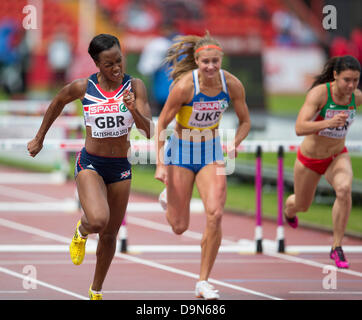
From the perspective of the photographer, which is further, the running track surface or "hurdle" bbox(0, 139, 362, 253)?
"hurdle" bbox(0, 139, 362, 253)

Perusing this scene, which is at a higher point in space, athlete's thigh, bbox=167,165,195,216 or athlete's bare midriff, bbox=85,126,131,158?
athlete's bare midriff, bbox=85,126,131,158

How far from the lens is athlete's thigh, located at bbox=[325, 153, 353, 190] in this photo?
975cm

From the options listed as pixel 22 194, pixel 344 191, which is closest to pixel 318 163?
pixel 344 191

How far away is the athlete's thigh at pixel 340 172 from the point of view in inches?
384

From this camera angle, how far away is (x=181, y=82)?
28.4 feet

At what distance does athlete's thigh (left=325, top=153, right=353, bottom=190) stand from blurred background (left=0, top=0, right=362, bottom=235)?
946 cm

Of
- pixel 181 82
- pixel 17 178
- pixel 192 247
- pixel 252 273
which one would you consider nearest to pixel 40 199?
pixel 17 178

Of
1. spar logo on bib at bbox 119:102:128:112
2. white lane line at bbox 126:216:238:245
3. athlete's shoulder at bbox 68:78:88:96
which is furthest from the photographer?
white lane line at bbox 126:216:238:245

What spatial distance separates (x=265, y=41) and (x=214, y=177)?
103 ft

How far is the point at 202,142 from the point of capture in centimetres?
878
